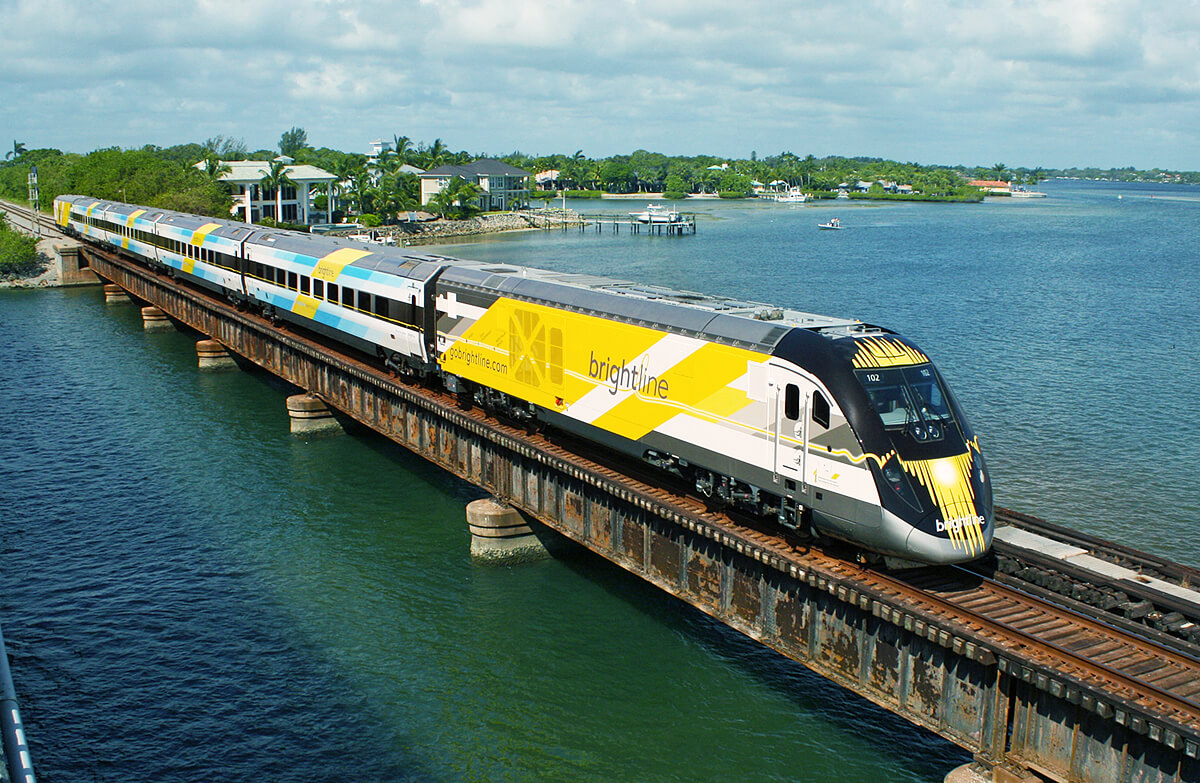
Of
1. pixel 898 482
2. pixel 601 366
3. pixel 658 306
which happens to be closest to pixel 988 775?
pixel 898 482

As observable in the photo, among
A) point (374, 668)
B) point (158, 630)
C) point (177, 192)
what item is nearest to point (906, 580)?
point (374, 668)

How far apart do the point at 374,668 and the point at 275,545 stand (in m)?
9.59

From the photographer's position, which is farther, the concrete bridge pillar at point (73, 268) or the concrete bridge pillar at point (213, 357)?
the concrete bridge pillar at point (73, 268)

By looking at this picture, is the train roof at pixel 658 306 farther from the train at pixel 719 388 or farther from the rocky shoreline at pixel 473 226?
the rocky shoreline at pixel 473 226

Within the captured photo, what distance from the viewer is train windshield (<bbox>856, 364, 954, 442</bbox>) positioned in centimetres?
1883

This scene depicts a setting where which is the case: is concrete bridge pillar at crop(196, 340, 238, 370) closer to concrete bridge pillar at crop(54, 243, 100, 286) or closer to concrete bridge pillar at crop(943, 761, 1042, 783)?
concrete bridge pillar at crop(54, 243, 100, 286)

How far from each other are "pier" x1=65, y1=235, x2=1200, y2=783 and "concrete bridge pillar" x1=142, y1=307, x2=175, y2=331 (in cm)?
5057

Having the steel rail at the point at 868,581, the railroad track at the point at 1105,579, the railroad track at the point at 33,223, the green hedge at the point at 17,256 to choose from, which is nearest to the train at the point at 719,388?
the steel rail at the point at 868,581

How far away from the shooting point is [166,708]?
75.6 feet

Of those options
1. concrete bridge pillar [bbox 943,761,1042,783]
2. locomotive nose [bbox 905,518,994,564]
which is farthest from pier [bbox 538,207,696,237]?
concrete bridge pillar [bbox 943,761,1042,783]

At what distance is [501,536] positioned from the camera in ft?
98.9

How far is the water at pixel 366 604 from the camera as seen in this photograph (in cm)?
2139

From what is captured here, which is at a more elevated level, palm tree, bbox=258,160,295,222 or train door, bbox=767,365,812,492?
palm tree, bbox=258,160,295,222

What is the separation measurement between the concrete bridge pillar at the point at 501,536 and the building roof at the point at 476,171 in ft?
517
